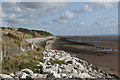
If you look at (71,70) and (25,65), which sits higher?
(25,65)

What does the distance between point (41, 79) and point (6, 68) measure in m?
2.76

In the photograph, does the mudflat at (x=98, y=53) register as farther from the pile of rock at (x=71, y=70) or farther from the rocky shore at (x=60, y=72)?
the rocky shore at (x=60, y=72)

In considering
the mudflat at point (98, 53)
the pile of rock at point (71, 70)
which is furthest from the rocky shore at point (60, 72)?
the mudflat at point (98, 53)

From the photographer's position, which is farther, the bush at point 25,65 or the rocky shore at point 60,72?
the bush at point 25,65

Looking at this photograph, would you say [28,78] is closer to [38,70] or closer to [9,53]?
[38,70]

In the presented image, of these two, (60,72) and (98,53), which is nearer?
(60,72)

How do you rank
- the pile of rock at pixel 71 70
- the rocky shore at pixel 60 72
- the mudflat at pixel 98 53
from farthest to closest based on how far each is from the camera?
the mudflat at pixel 98 53, the pile of rock at pixel 71 70, the rocky shore at pixel 60 72

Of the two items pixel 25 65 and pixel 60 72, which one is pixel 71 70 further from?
pixel 25 65

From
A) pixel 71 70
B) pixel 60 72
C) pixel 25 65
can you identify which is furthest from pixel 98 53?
pixel 25 65

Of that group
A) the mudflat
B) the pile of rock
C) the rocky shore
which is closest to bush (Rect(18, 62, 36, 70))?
the rocky shore

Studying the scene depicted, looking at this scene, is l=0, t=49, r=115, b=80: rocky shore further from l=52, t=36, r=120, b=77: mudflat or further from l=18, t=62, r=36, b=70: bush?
l=52, t=36, r=120, b=77: mudflat

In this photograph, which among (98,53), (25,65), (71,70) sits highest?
(25,65)

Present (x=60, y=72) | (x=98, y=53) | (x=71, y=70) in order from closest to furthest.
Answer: (x=60, y=72)
(x=71, y=70)
(x=98, y=53)

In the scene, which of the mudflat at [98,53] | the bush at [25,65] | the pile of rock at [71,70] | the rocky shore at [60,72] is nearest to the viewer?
the rocky shore at [60,72]
